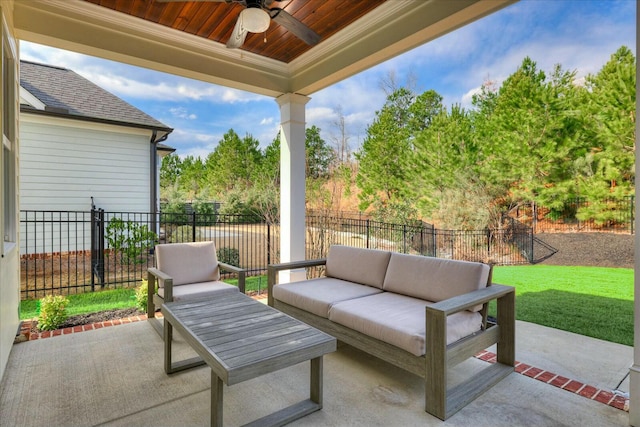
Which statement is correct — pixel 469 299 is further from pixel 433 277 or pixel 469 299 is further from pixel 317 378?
pixel 317 378

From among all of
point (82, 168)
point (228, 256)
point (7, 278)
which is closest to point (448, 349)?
point (7, 278)

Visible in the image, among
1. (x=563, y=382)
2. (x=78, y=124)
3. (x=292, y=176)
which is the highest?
(x=78, y=124)

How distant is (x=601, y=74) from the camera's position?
8172 millimetres

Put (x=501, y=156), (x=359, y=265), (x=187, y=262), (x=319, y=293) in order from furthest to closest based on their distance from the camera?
1. (x=501, y=156)
2. (x=187, y=262)
3. (x=359, y=265)
4. (x=319, y=293)

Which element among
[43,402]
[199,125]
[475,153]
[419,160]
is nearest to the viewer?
[43,402]

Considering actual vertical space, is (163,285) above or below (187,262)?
below

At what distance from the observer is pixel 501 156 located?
30.0 ft

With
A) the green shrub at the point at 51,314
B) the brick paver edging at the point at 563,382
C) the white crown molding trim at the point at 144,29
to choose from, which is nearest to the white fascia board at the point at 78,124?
the white crown molding trim at the point at 144,29

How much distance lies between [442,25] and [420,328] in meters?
2.55

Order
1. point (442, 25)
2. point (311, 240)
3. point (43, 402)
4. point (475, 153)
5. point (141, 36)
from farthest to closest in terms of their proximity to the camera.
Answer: point (475, 153)
point (311, 240)
point (141, 36)
point (442, 25)
point (43, 402)

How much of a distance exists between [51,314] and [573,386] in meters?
4.94

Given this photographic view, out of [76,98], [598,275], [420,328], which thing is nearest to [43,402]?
[420,328]

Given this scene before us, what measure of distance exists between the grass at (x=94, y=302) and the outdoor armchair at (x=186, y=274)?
42.4 inches

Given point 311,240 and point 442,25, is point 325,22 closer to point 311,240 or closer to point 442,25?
point 442,25
